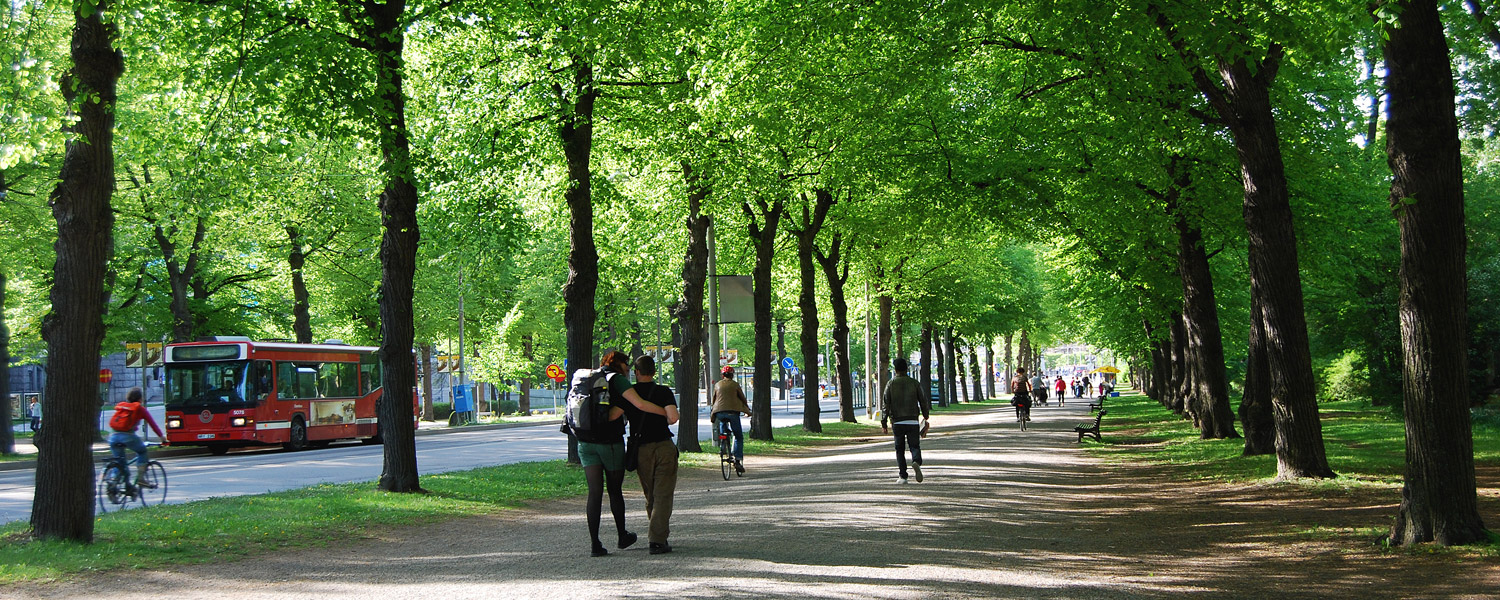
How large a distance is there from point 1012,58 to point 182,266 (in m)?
30.6

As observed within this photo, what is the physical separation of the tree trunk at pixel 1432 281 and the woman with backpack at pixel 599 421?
19.4ft

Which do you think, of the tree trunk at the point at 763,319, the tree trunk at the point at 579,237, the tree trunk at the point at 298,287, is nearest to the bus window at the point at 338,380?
the tree trunk at the point at 298,287

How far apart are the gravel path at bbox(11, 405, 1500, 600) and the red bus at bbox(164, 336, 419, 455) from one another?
1672 centimetres

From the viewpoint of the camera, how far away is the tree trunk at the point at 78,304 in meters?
10.1

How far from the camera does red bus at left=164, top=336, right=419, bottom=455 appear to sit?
29156mm

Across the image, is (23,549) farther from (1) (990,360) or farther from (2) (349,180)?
(1) (990,360)

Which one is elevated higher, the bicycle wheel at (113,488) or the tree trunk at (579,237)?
the tree trunk at (579,237)

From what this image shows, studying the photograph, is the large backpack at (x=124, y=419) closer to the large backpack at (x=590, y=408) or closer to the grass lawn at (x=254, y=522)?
the grass lawn at (x=254, y=522)

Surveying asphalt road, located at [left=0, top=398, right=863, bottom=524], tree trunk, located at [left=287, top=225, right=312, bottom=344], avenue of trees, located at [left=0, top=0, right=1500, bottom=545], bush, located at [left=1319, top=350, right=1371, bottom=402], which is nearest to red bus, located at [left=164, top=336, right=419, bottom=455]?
asphalt road, located at [left=0, top=398, right=863, bottom=524]

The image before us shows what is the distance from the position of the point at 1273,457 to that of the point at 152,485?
1606cm

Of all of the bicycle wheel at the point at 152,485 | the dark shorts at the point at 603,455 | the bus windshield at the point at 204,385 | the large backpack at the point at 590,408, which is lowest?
the bicycle wheel at the point at 152,485

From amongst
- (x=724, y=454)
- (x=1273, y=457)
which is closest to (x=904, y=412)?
(x=724, y=454)

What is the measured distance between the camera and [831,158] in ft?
77.4

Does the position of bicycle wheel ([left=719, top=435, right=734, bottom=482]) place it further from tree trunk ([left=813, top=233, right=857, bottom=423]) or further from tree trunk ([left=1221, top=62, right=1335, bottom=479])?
tree trunk ([left=813, top=233, right=857, bottom=423])
